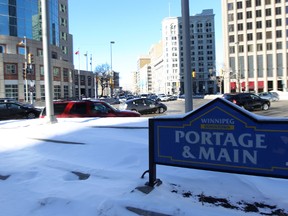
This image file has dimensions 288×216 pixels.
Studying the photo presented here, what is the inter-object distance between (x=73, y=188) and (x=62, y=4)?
9138cm

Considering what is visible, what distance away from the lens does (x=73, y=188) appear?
5219mm

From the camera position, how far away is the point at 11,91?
6444 cm

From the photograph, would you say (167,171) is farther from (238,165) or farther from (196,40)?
(196,40)

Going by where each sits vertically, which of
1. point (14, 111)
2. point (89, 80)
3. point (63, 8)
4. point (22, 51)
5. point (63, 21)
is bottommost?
point (14, 111)

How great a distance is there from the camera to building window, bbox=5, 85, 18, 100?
63.9 meters

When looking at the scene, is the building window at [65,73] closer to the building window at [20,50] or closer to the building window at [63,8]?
the building window at [20,50]

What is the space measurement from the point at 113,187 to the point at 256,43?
366ft

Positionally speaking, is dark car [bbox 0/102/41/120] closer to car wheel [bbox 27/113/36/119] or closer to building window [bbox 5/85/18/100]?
car wheel [bbox 27/113/36/119]

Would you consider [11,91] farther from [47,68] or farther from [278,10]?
[278,10]

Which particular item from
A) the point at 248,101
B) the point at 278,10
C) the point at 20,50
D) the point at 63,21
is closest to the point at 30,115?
the point at 248,101

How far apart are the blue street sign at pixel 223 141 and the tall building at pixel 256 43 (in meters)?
104

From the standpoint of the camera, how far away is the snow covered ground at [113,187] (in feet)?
14.4

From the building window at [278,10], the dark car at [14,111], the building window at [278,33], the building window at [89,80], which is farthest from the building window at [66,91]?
the building window at [278,10]

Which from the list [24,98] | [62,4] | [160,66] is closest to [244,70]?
[62,4]
